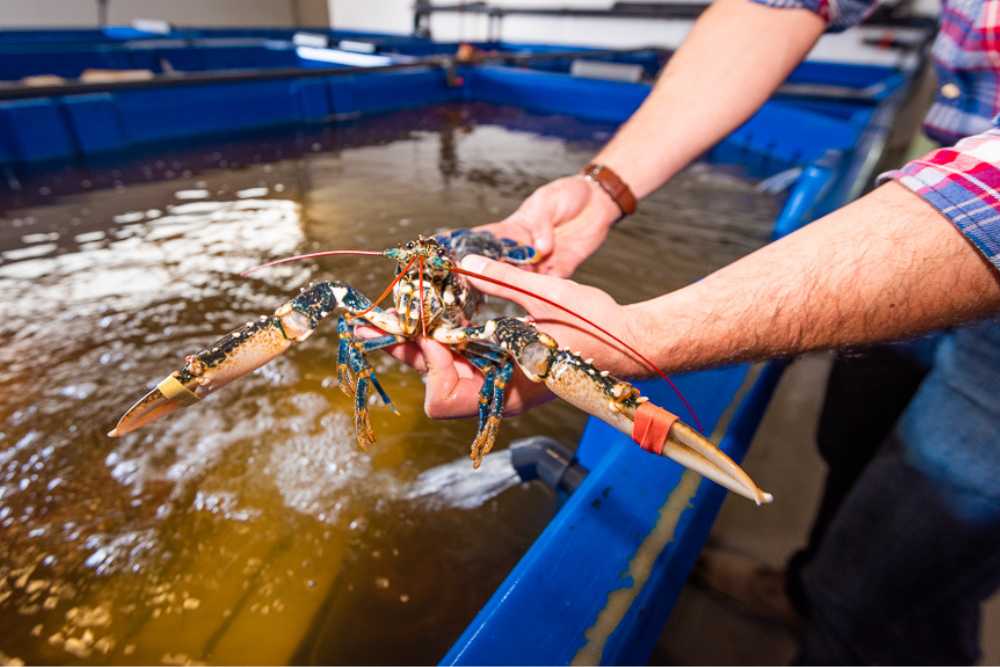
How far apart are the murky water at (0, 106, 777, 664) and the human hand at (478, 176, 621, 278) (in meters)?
0.75

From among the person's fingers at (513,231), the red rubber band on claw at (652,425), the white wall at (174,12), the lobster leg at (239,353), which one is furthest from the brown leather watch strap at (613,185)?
the white wall at (174,12)

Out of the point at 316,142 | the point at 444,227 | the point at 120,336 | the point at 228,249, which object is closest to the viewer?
the point at 120,336

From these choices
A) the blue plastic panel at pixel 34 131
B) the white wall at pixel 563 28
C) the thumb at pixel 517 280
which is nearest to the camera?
the thumb at pixel 517 280

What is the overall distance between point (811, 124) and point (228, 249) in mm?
5467

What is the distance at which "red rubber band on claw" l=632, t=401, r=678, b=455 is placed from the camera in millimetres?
955

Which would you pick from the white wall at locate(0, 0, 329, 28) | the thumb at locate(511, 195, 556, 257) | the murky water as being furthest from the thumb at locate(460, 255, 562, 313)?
the white wall at locate(0, 0, 329, 28)

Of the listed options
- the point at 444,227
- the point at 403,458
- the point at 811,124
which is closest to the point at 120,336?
the point at 403,458

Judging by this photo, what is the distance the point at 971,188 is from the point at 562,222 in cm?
137

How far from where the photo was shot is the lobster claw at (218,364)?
3.78 feet

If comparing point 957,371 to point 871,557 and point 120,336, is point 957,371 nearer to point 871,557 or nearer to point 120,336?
point 871,557

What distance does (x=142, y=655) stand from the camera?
1.35 metres

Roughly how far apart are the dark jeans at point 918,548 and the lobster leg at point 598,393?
684 mm

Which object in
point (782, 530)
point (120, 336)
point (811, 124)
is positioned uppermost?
point (811, 124)

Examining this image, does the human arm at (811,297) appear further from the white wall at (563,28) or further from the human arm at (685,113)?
the white wall at (563,28)
